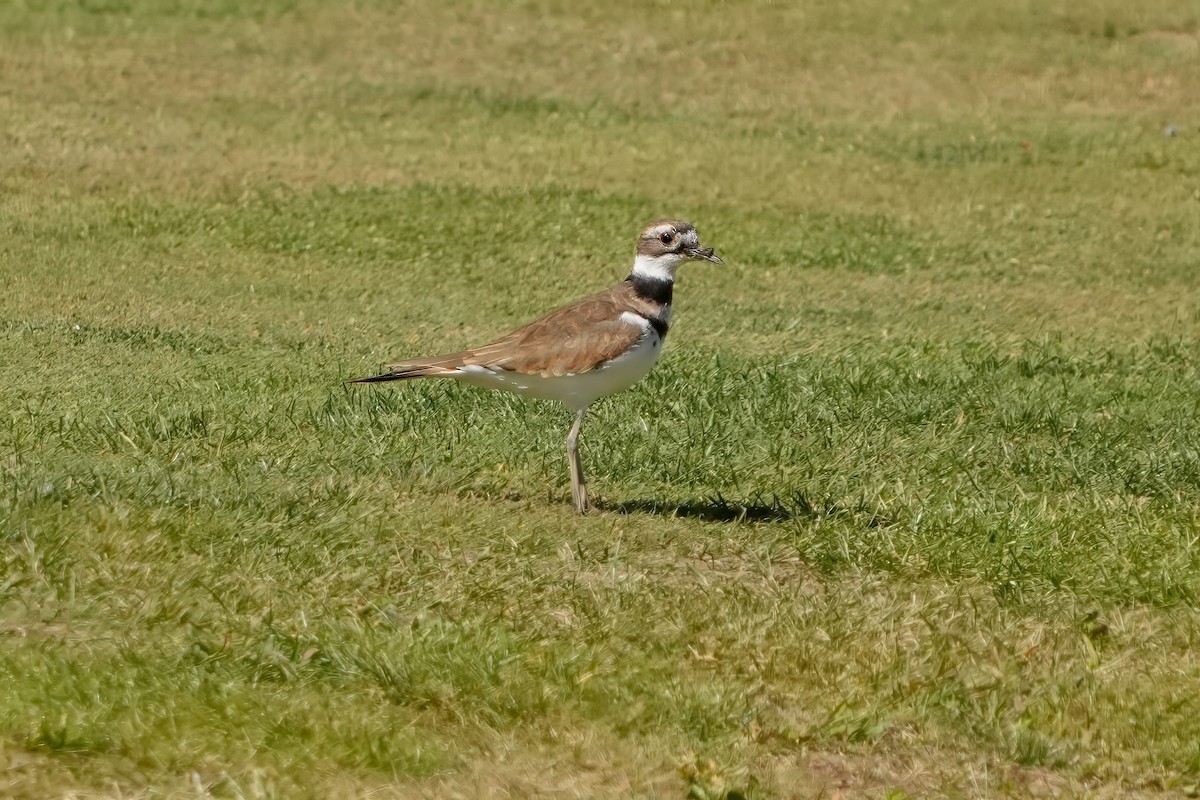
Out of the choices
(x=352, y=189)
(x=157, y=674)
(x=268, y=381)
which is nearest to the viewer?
(x=157, y=674)

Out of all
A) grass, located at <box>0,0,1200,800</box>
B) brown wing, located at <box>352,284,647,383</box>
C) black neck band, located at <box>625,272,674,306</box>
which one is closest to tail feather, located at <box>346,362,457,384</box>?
brown wing, located at <box>352,284,647,383</box>

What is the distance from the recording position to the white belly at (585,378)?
9008 millimetres

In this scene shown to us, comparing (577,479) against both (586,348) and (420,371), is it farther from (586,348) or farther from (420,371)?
(420,371)

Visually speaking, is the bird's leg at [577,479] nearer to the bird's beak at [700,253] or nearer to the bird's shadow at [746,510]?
the bird's shadow at [746,510]

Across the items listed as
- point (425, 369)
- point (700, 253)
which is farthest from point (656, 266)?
point (425, 369)

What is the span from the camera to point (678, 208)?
18188 millimetres

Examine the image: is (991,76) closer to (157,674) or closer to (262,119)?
(262,119)

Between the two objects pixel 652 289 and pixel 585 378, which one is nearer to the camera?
pixel 585 378

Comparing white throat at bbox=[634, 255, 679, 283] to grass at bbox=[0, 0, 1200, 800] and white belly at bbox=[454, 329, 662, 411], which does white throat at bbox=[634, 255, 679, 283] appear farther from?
grass at bbox=[0, 0, 1200, 800]

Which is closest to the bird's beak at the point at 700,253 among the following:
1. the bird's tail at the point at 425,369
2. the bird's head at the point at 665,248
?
the bird's head at the point at 665,248

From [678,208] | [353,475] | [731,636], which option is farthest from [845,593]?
[678,208]

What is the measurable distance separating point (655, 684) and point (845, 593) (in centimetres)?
141

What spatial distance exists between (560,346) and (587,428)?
2043 millimetres

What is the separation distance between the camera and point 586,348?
29.5 ft
